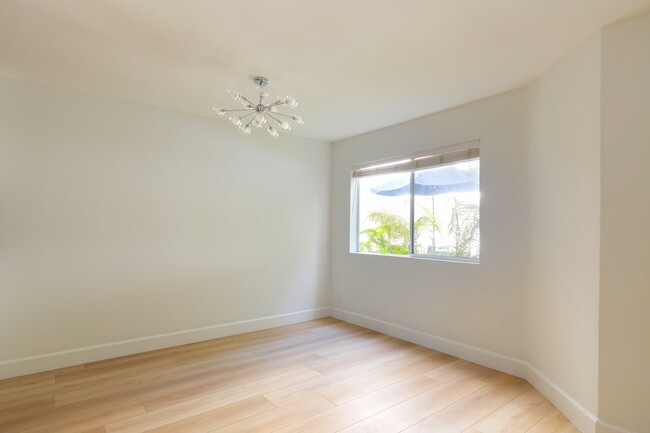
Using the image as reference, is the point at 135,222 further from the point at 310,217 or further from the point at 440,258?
the point at 440,258

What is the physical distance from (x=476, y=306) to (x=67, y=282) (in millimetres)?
3742

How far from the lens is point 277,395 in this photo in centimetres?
255

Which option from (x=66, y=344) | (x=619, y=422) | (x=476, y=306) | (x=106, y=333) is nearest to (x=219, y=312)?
(x=106, y=333)

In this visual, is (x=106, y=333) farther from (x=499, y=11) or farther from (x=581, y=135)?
(x=581, y=135)

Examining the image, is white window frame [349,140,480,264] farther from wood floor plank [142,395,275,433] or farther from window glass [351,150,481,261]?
wood floor plank [142,395,275,433]

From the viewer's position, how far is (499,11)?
1890mm

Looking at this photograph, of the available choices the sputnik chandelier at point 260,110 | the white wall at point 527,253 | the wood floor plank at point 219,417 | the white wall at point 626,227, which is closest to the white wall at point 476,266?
the white wall at point 527,253

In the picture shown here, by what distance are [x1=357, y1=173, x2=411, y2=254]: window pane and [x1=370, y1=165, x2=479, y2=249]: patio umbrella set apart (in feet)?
0.04

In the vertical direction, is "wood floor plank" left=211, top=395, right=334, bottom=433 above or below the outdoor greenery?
below

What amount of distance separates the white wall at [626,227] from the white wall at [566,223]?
6 cm

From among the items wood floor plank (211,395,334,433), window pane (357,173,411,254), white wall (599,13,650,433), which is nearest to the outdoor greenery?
window pane (357,173,411,254)

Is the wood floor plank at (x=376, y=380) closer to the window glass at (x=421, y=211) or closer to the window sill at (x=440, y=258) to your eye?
the window sill at (x=440, y=258)

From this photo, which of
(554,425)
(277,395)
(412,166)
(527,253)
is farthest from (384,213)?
(554,425)

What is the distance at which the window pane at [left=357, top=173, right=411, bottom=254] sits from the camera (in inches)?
→ 159
